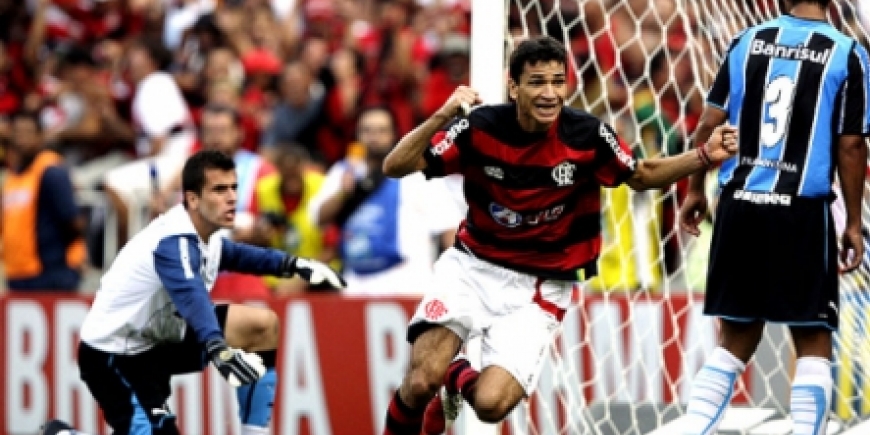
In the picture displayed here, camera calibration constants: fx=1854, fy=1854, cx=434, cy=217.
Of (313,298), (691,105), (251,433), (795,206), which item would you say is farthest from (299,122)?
(795,206)

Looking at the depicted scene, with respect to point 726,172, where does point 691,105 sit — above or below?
above

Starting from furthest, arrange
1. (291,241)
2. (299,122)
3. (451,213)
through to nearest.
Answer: (299,122), (291,241), (451,213)

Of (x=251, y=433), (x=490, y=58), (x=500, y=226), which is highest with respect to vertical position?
(x=490, y=58)

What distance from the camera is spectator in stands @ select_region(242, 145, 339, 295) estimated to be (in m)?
11.6

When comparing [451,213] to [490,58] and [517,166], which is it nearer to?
[490,58]

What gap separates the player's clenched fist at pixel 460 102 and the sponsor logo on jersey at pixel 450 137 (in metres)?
0.32

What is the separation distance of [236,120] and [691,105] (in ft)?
10.2

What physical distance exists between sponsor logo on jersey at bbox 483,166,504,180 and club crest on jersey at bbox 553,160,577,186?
0.69 ft

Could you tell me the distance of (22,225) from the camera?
1236 centimetres

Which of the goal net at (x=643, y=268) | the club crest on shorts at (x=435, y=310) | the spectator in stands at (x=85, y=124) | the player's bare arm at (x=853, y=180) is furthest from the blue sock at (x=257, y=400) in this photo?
the spectator in stands at (x=85, y=124)

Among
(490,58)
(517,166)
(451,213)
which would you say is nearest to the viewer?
(517,166)

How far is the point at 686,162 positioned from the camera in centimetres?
695

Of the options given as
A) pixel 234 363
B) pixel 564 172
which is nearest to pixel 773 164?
pixel 564 172

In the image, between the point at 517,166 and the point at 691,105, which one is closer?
the point at 517,166
